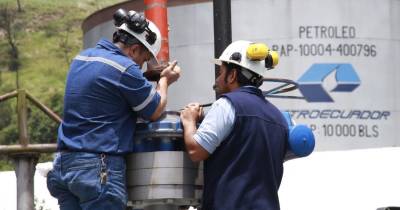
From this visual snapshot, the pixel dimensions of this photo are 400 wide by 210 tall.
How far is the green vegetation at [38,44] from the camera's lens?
96688mm

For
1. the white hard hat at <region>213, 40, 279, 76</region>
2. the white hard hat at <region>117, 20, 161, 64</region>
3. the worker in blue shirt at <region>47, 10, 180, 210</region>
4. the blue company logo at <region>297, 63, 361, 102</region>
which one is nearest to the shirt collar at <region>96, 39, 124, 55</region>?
the worker in blue shirt at <region>47, 10, 180, 210</region>

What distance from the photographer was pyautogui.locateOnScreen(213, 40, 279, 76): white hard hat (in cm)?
620

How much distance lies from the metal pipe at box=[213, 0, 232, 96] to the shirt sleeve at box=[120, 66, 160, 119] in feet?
12.7

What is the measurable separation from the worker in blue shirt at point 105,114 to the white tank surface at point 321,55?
21733 mm

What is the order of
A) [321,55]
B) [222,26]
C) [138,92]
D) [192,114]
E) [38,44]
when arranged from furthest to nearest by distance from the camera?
[38,44] < [321,55] < [222,26] < [192,114] < [138,92]

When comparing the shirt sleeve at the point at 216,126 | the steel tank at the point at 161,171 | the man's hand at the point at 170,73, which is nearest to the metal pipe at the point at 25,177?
the man's hand at the point at 170,73

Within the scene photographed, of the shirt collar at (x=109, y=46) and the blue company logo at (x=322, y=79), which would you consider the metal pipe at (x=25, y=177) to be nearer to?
the shirt collar at (x=109, y=46)

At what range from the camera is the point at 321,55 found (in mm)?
28250

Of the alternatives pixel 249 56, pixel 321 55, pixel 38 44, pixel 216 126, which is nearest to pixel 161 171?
pixel 216 126

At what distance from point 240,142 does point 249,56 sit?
463 mm

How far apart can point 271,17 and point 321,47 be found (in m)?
1.40

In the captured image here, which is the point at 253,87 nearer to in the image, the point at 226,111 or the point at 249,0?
the point at 226,111

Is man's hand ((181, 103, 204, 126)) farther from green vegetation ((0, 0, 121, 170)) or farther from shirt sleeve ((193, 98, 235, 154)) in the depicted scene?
green vegetation ((0, 0, 121, 170))

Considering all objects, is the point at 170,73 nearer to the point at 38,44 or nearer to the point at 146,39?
the point at 146,39
